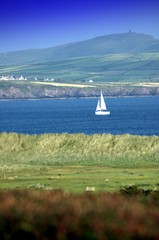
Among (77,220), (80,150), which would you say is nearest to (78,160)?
(80,150)

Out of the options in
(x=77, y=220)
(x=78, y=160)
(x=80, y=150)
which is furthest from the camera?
(x=80, y=150)

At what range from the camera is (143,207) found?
36.1 ft

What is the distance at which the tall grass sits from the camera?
48.8m

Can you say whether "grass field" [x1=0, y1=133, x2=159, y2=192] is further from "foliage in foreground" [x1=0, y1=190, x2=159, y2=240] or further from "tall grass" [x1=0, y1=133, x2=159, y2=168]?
"foliage in foreground" [x1=0, y1=190, x2=159, y2=240]

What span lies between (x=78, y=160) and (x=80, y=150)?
422cm

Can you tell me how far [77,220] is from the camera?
987cm

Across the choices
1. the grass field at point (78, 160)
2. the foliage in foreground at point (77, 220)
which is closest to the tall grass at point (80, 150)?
the grass field at point (78, 160)

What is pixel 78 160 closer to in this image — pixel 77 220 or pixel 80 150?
pixel 80 150

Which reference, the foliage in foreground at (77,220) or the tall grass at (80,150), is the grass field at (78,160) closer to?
the tall grass at (80,150)

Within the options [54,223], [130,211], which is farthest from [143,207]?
[54,223]

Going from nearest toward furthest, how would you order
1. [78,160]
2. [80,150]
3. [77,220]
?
[77,220] < [78,160] < [80,150]

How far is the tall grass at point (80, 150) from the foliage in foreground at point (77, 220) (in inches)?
1388

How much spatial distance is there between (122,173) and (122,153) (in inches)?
475

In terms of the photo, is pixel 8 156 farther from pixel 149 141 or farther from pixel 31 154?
pixel 149 141
